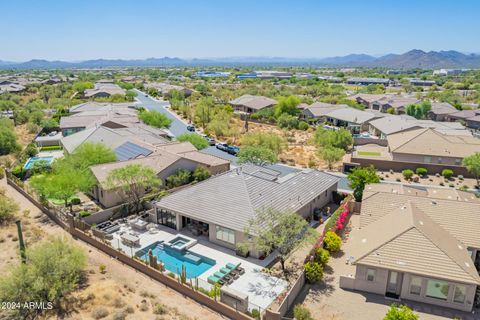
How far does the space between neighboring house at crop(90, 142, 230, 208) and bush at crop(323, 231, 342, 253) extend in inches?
738

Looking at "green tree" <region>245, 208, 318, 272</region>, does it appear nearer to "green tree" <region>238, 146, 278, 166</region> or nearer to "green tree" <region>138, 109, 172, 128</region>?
"green tree" <region>238, 146, 278, 166</region>

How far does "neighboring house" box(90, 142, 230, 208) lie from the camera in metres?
35.9

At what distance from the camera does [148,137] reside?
52.6 metres

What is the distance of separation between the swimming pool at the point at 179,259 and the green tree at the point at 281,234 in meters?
4.29

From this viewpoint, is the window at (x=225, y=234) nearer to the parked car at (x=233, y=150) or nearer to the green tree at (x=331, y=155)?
the green tree at (x=331, y=155)

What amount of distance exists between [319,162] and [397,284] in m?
34.9

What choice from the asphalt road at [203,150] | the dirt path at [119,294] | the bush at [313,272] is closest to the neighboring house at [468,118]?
the asphalt road at [203,150]

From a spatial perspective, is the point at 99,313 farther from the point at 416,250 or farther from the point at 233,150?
the point at 233,150

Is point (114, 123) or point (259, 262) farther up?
point (114, 123)

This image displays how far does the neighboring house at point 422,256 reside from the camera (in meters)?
21.0

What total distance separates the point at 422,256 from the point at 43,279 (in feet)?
77.8

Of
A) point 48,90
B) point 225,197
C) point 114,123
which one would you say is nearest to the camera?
point 225,197

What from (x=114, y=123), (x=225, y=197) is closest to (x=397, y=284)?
(x=225, y=197)

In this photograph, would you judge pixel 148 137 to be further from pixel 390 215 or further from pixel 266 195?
pixel 390 215
